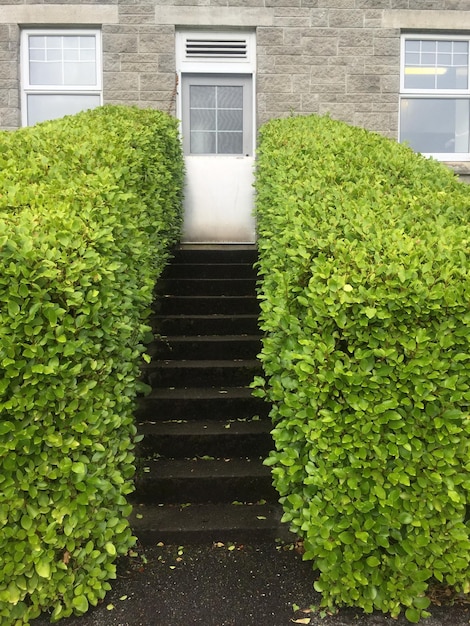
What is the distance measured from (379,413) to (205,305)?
3030 millimetres

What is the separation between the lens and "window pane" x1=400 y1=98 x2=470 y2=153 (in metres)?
7.67

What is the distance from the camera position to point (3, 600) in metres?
2.31

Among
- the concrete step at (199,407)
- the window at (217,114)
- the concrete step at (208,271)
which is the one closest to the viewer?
the concrete step at (199,407)

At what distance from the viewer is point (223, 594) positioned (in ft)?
8.64

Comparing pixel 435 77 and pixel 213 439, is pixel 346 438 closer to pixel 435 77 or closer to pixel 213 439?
pixel 213 439

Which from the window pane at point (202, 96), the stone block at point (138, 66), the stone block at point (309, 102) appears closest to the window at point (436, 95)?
the stone block at point (309, 102)

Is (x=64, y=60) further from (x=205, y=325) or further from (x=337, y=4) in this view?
(x=205, y=325)

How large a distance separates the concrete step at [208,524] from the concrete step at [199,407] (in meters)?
0.77

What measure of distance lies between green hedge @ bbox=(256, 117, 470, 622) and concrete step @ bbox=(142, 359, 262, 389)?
63.4 inches

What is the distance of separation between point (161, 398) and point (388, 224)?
2083 millimetres

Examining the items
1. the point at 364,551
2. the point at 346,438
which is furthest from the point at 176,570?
the point at 346,438

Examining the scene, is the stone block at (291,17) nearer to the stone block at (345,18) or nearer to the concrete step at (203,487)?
the stone block at (345,18)

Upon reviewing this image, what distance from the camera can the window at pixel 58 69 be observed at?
7.20 m

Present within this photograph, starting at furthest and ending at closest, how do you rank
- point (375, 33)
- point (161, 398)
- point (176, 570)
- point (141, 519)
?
point (375, 33), point (161, 398), point (141, 519), point (176, 570)
